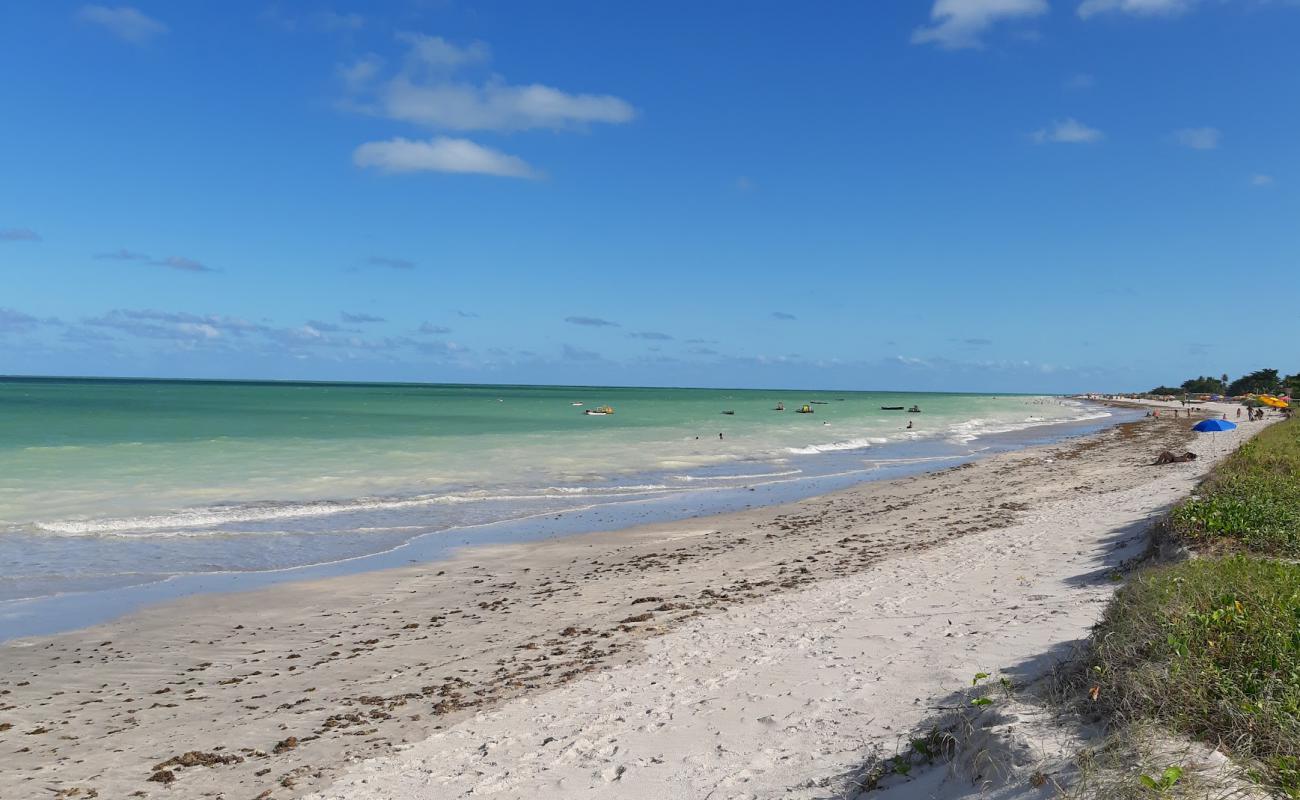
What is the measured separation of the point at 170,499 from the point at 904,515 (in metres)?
20.8

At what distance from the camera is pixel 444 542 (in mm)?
18547

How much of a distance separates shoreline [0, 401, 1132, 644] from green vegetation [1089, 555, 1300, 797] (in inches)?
526

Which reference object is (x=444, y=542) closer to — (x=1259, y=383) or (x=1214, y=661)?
(x=1214, y=661)

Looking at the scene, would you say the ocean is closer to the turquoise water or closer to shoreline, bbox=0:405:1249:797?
the turquoise water

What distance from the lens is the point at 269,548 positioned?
17.6 meters

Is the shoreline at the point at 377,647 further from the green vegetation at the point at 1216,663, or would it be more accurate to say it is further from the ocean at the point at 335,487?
the green vegetation at the point at 1216,663

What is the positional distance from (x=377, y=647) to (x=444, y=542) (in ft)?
26.0

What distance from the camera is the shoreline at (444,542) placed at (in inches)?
497

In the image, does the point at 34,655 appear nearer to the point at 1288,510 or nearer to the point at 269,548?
the point at 269,548

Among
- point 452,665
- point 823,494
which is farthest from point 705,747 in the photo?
point 823,494

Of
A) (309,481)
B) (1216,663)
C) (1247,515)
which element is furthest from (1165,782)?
(309,481)

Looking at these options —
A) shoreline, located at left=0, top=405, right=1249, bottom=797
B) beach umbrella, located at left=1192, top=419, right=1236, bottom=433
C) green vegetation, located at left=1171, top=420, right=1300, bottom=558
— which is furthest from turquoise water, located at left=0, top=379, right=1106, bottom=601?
green vegetation, located at left=1171, top=420, right=1300, bottom=558

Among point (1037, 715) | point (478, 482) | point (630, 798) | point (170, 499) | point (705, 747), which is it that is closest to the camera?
point (1037, 715)

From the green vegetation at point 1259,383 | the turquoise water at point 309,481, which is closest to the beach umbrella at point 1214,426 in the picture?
the turquoise water at point 309,481
